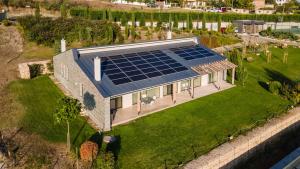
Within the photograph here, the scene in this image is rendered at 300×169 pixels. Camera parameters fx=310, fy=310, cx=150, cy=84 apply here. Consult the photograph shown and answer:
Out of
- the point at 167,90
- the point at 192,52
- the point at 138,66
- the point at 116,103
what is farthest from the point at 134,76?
the point at 192,52

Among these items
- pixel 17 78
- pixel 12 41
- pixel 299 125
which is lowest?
pixel 299 125

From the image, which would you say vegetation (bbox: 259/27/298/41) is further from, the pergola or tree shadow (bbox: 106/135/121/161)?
tree shadow (bbox: 106/135/121/161)

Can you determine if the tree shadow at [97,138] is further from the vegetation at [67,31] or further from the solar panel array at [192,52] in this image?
the vegetation at [67,31]

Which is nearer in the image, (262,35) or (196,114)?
(196,114)

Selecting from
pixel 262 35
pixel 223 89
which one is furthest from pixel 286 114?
pixel 262 35

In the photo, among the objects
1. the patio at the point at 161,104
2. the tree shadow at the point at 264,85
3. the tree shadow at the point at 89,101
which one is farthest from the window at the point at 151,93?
the tree shadow at the point at 264,85

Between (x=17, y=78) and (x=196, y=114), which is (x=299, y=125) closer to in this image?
(x=196, y=114)

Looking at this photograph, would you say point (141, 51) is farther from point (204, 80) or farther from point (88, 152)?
point (88, 152)
